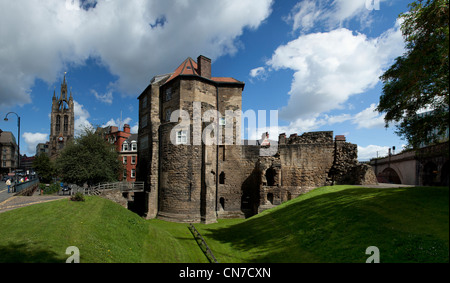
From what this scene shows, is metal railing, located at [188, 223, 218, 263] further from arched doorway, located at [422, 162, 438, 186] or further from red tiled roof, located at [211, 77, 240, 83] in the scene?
red tiled roof, located at [211, 77, 240, 83]

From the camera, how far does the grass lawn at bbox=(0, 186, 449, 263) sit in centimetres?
652

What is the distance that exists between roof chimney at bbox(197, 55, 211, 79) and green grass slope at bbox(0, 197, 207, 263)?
706 inches

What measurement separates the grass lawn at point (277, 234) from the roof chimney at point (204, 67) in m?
18.0

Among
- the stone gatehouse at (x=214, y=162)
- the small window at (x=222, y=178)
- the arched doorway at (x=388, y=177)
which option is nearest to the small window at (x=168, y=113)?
the stone gatehouse at (x=214, y=162)

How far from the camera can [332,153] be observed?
2272 cm

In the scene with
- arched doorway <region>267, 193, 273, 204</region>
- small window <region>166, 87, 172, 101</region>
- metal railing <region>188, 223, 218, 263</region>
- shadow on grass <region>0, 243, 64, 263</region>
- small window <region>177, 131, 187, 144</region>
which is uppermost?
small window <region>166, 87, 172, 101</region>

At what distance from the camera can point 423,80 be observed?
6863mm

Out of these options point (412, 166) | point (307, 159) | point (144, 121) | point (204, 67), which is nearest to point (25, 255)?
point (144, 121)

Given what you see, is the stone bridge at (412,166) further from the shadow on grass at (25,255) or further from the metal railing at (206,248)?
the shadow on grass at (25,255)

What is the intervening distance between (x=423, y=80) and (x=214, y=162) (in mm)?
19656

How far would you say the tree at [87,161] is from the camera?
85.0 feet

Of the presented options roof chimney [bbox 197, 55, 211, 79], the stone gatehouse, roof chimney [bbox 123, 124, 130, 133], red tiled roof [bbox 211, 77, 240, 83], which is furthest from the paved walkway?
roof chimney [bbox 123, 124, 130, 133]

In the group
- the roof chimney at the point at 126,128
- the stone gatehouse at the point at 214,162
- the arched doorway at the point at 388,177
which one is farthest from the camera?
the roof chimney at the point at 126,128
